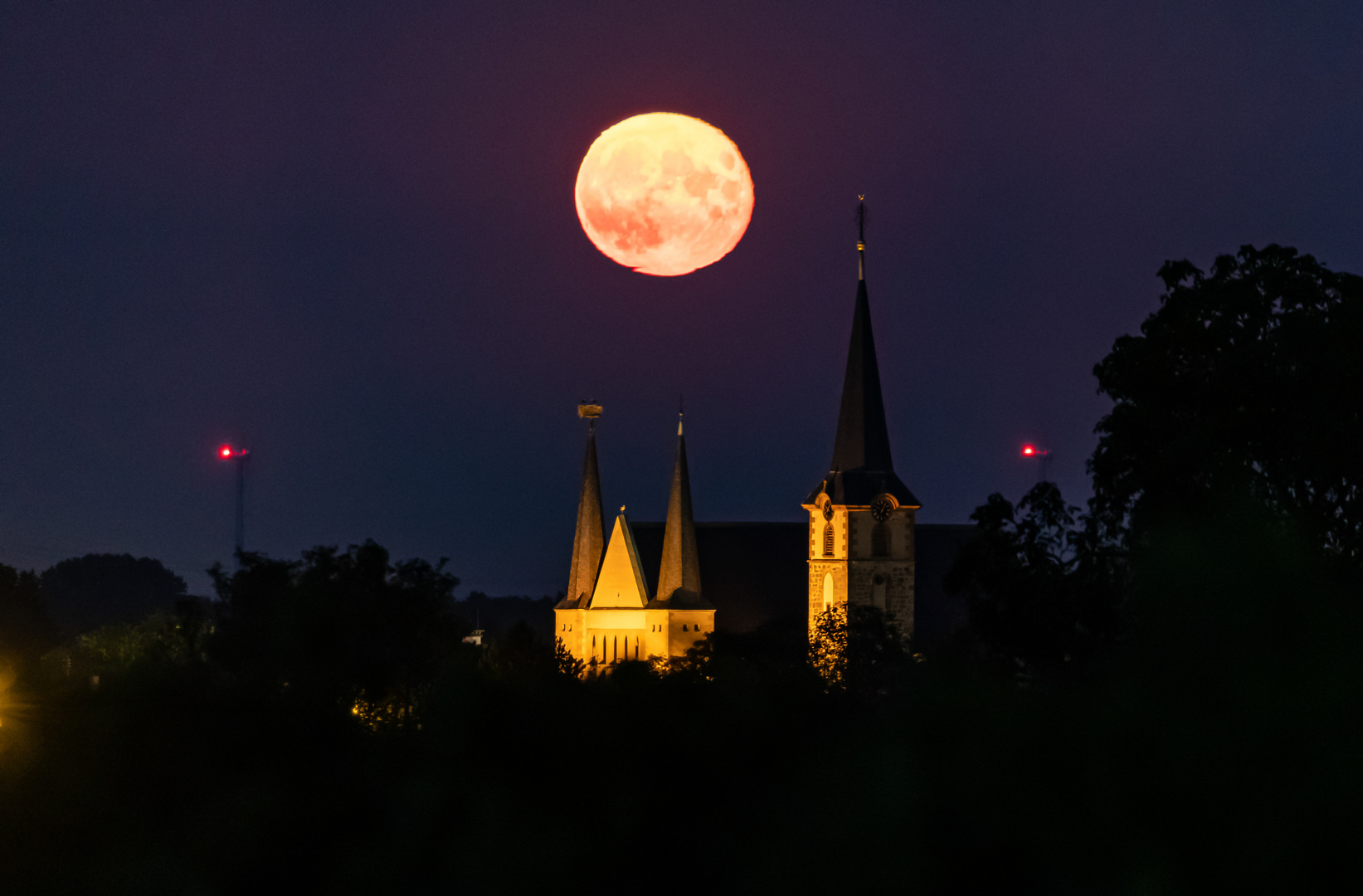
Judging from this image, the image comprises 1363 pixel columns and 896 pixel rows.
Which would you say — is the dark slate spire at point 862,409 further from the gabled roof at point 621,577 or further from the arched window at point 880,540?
the gabled roof at point 621,577

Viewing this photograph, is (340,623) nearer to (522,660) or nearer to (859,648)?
(522,660)

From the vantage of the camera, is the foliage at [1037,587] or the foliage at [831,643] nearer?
the foliage at [1037,587]

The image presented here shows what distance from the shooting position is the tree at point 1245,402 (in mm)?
25906

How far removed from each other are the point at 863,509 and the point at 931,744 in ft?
215

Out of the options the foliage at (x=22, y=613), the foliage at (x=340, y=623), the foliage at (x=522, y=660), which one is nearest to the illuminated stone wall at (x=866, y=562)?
the foliage at (x=522, y=660)

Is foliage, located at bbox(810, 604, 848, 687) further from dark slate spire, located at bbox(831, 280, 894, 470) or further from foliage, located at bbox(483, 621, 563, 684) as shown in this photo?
dark slate spire, located at bbox(831, 280, 894, 470)

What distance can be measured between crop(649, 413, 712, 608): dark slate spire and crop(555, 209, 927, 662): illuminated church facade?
0.06 meters

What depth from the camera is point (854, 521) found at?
83.6 metres

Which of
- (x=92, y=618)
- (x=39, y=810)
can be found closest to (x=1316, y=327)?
(x=39, y=810)

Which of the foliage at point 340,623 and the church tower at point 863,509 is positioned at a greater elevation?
the church tower at point 863,509

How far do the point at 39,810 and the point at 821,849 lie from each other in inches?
334

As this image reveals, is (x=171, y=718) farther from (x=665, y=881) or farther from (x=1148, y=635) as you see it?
(x=1148, y=635)

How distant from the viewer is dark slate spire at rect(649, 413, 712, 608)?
91000 millimetres

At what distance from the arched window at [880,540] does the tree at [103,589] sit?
114119 millimetres
